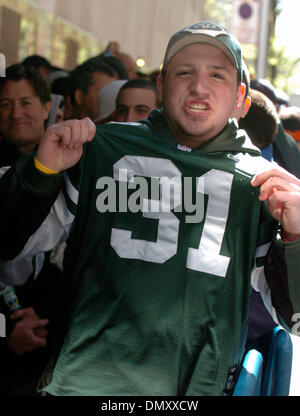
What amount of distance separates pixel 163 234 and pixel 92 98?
2.83 m

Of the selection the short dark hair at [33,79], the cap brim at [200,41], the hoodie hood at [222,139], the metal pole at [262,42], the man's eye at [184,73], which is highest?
the metal pole at [262,42]

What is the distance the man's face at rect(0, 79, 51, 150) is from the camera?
2725mm

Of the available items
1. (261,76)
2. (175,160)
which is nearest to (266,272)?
(175,160)

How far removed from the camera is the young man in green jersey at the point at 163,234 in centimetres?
166

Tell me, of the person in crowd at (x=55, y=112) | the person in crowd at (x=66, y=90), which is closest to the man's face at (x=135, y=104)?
the person in crowd at (x=55, y=112)

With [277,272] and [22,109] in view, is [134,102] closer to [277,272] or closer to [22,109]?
[22,109]

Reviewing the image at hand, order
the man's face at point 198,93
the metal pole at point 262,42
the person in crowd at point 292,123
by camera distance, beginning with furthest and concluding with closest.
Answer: the metal pole at point 262,42 → the person in crowd at point 292,123 → the man's face at point 198,93

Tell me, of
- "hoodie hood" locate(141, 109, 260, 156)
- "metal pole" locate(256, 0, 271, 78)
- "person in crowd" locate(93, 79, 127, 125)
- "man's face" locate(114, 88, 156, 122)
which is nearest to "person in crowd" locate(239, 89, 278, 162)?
"man's face" locate(114, 88, 156, 122)

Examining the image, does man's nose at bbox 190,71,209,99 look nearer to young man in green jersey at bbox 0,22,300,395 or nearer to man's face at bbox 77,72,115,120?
young man in green jersey at bbox 0,22,300,395

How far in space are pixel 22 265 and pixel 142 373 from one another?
23.5 inches

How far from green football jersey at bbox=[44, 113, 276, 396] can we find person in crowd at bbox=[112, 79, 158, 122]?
174 cm

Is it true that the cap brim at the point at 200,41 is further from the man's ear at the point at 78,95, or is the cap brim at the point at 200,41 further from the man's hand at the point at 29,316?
the man's ear at the point at 78,95

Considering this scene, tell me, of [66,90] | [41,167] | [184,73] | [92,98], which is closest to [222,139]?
[184,73]

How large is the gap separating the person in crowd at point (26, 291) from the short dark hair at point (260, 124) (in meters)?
1.05
